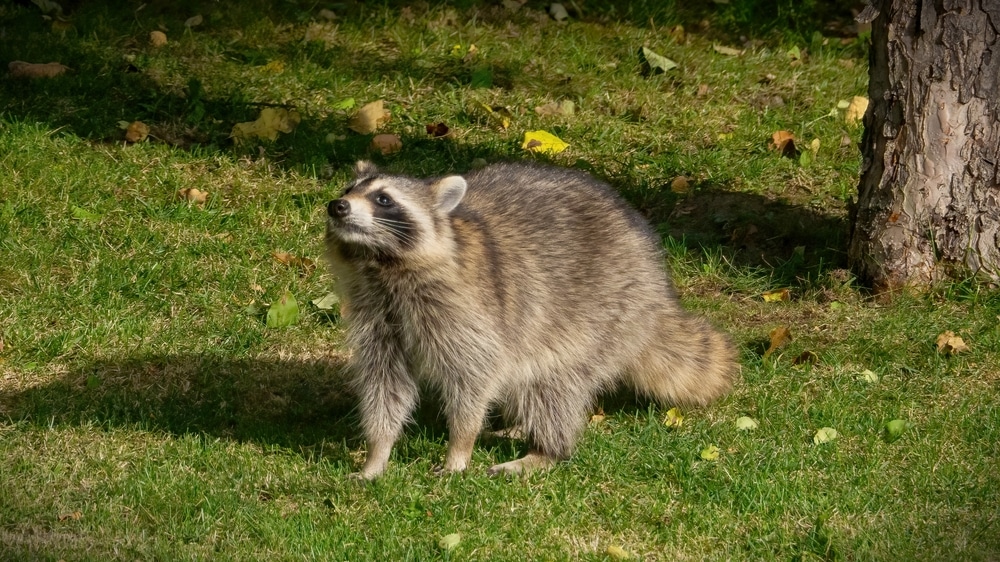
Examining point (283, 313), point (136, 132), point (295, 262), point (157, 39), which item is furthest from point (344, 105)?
point (283, 313)

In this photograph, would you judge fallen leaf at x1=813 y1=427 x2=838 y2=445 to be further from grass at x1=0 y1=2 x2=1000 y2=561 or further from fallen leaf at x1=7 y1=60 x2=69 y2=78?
fallen leaf at x1=7 y1=60 x2=69 y2=78

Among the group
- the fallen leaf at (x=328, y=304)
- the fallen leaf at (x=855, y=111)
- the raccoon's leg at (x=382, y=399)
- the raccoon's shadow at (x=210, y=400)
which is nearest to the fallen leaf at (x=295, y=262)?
the fallen leaf at (x=328, y=304)

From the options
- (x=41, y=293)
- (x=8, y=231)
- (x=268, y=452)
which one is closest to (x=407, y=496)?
(x=268, y=452)

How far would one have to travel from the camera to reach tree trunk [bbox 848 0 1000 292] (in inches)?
197

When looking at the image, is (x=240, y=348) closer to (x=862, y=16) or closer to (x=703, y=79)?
(x=862, y=16)

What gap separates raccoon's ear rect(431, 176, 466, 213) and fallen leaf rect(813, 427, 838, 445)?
1518 millimetres

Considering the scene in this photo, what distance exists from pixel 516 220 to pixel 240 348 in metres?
1.30

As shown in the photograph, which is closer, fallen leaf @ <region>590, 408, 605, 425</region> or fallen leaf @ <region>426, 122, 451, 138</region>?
fallen leaf @ <region>590, 408, 605, 425</region>

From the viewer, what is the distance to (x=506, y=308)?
4270 mm

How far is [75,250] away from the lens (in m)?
5.43

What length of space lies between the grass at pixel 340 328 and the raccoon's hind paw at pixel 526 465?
0.08m

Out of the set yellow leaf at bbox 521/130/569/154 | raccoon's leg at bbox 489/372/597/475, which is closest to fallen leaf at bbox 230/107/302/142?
yellow leaf at bbox 521/130/569/154

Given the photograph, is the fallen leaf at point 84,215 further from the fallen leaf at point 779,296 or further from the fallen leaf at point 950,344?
the fallen leaf at point 950,344

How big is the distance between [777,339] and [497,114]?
2409mm
